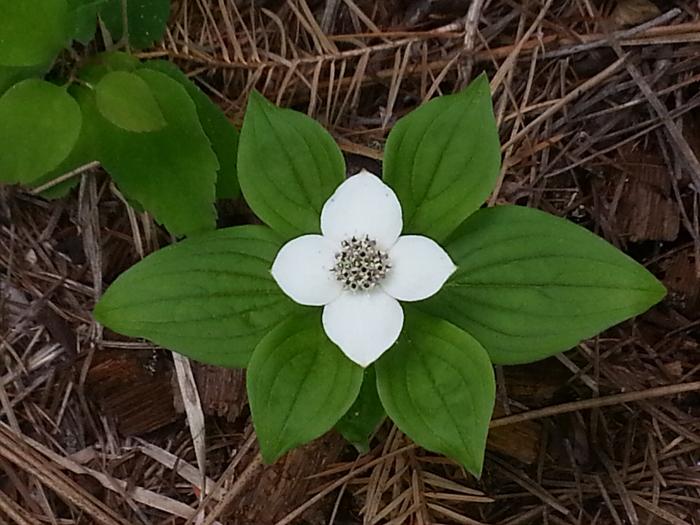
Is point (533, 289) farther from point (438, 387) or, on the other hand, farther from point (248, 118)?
point (248, 118)

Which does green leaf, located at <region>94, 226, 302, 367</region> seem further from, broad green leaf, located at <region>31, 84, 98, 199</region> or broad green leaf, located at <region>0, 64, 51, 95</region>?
broad green leaf, located at <region>0, 64, 51, 95</region>

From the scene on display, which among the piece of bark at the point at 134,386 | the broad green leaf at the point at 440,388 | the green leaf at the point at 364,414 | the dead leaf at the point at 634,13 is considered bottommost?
the piece of bark at the point at 134,386

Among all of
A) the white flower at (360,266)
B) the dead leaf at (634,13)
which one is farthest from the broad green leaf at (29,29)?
the dead leaf at (634,13)

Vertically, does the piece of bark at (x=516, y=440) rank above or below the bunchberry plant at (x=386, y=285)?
below

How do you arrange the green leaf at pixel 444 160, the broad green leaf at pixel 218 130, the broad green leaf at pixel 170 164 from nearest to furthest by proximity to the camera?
the green leaf at pixel 444 160, the broad green leaf at pixel 170 164, the broad green leaf at pixel 218 130

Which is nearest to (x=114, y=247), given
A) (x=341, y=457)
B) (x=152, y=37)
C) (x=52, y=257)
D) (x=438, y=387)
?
(x=52, y=257)

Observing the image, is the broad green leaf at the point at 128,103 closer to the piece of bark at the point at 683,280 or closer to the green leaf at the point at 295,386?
the green leaf at the point at 295,386

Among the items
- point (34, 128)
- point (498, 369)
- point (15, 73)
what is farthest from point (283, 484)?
point (15, 73)

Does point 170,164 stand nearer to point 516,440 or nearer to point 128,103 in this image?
point 128,103
